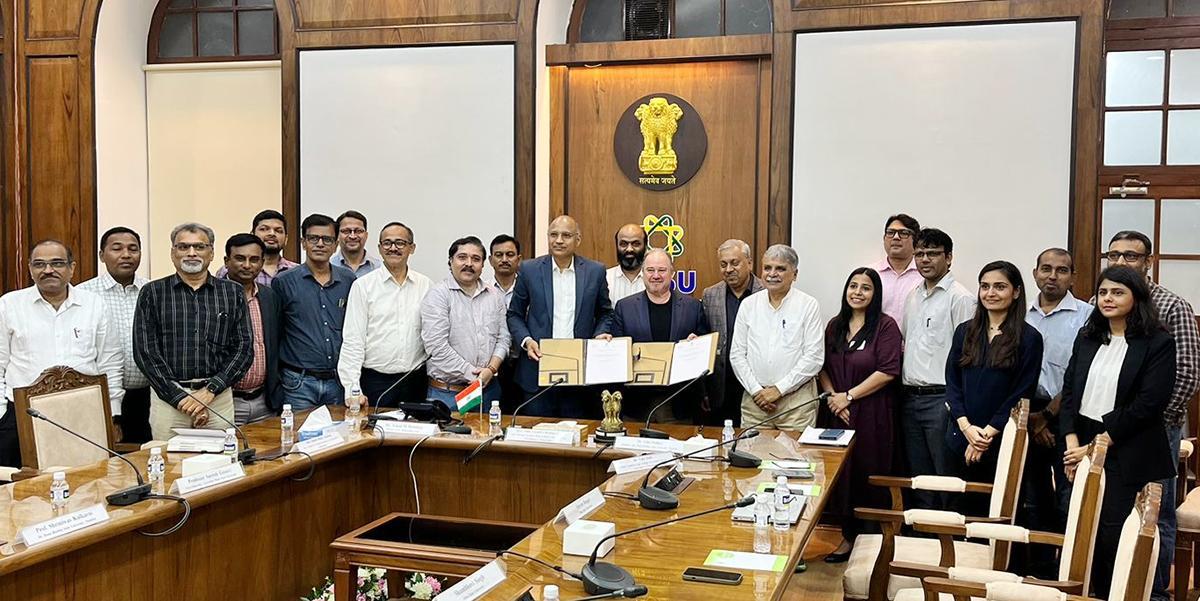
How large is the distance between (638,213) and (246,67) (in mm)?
2866

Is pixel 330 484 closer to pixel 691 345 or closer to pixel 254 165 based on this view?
pixel 691 345

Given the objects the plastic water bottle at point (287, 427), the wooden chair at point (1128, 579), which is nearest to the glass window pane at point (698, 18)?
the plastic water bottle at point (287, 427)

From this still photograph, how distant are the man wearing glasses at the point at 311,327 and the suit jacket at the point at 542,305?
84 centimetres

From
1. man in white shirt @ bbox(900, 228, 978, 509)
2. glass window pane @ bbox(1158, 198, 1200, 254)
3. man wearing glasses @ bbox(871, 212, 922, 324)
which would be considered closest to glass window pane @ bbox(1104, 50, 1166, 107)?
glass window pane @ bbox(1158, 198, 1200, 254)

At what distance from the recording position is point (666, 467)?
3.37m

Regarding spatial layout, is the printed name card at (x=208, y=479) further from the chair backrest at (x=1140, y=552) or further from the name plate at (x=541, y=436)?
the chair backrest at (x=1140, y=552)

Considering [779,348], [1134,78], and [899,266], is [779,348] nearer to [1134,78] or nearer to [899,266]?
[899,266]

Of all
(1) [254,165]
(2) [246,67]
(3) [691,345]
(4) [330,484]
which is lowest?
(4) [330,484]

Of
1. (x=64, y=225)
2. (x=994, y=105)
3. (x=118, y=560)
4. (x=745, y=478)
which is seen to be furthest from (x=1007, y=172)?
(x=64, y=225)

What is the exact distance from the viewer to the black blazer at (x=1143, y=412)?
3.49 meters

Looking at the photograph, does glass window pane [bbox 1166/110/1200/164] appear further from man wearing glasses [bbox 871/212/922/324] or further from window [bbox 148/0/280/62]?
window [bbox 148/0/280/62]

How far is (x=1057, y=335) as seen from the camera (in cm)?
439

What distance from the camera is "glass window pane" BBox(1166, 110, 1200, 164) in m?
5.41

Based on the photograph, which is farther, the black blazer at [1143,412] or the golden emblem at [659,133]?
the golden emblem at [659,133]
